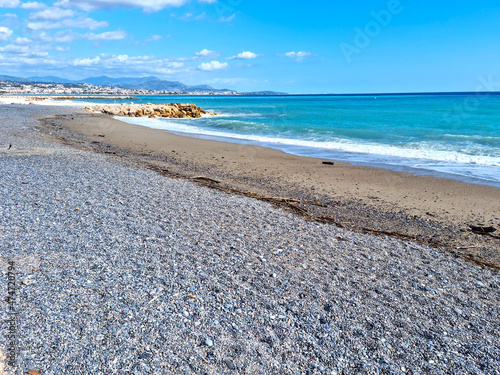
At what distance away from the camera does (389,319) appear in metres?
3.94

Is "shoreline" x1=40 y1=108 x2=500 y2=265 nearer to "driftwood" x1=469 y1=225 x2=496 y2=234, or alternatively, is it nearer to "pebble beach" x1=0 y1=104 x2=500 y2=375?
"driftwood" x1=469 y1=225 x2=496 y2=234

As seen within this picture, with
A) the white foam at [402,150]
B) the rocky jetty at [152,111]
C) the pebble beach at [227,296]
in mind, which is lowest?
the pebble beach at [227,296]

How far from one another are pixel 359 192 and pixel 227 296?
252 inches

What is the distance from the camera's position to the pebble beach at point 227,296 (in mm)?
3232

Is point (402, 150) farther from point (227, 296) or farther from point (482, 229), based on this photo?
point (227, 296)

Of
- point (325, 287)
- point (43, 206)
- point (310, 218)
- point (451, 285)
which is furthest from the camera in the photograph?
point (310, 218)

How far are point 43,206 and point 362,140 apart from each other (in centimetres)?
1867

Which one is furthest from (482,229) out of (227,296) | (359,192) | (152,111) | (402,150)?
(152,111)

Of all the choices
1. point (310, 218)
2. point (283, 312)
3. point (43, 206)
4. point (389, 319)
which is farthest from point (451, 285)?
point (43, 206)

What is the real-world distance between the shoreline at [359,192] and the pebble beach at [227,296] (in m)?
0.96

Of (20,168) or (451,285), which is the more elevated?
(20,168)

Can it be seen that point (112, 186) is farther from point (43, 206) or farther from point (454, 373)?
point (454, 373)

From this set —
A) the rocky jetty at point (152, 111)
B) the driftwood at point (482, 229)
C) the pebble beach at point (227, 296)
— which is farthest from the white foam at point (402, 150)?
the rocky jetty at point (152, 111)

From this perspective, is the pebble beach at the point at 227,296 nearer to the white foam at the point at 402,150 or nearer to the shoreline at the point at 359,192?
the shoreline at the point at 359,192
